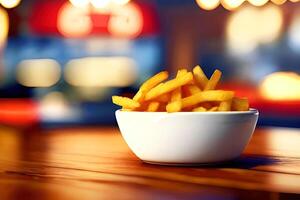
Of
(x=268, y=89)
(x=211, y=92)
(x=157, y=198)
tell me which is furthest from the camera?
(x=268, y=89)

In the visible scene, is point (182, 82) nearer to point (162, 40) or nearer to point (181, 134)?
point (181, 134)

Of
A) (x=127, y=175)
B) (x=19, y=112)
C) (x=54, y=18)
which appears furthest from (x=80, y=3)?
(x=127, y=175)

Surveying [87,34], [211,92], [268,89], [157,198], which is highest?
[87,34]

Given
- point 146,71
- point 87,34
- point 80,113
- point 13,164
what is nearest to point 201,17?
point 146,71

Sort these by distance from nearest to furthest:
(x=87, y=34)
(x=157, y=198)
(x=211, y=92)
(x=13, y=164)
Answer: (x=157, y=198), (x=211, y=92), (x=13, y=164), (x=87, y=34)

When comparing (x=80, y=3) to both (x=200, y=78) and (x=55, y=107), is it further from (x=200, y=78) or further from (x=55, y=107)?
(x=200, y=78)

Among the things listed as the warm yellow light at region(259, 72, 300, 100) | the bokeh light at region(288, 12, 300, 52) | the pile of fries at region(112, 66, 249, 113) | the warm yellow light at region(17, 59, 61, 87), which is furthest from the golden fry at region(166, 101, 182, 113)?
the warm yellow light at region(17, 59, 61, 87)
